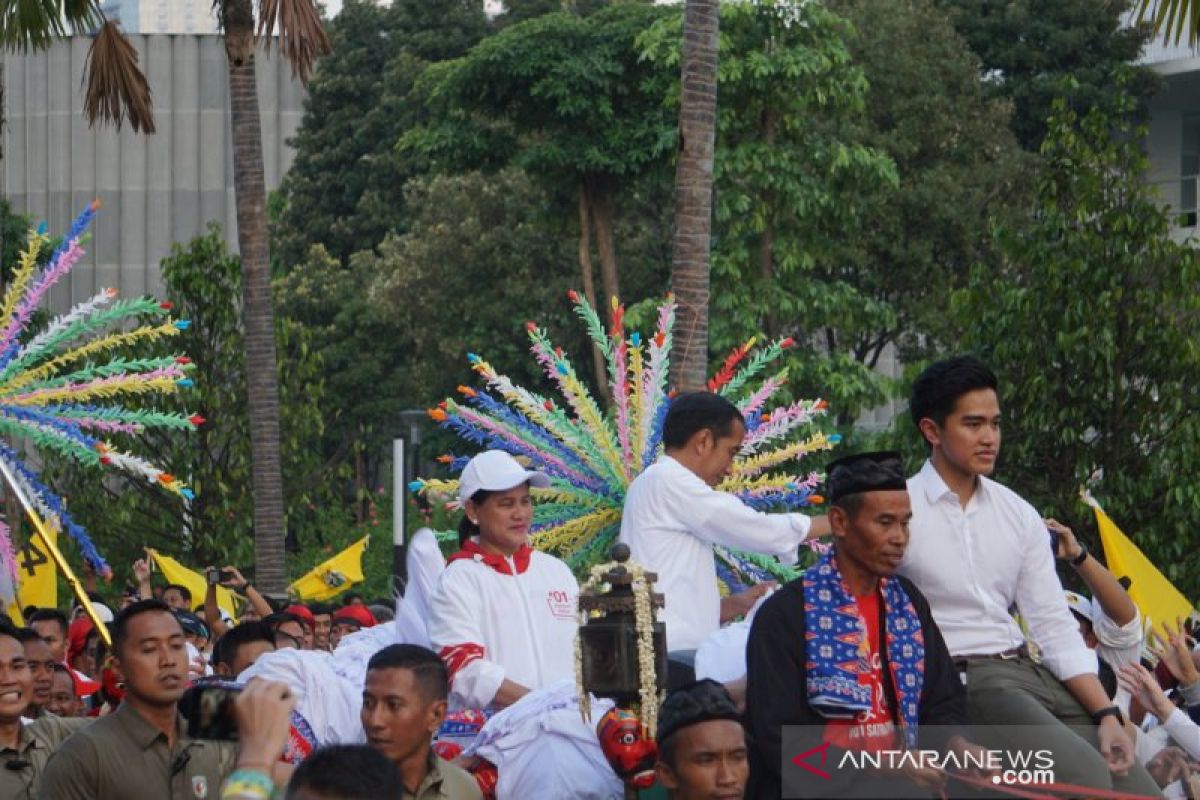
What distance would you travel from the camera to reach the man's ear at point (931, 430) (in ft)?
24.8

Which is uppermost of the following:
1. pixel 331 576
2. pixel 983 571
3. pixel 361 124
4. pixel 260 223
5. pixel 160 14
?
pixel 160 14

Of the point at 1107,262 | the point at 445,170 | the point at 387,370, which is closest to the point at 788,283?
the point at 445,170

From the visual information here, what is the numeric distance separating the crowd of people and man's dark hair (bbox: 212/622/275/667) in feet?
3.83

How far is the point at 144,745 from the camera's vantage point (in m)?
7.68

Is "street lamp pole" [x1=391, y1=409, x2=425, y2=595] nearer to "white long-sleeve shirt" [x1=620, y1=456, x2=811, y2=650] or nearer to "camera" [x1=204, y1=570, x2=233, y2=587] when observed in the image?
"camera" [x1=204, y1=570, x2=233, y2=587]

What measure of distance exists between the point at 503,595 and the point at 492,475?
471mm

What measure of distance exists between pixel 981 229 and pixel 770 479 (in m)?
23.5

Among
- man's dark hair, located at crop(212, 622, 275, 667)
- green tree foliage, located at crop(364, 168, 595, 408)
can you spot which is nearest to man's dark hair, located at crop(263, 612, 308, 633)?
man's dark hair, located at crop(212, 622, 275, 667)

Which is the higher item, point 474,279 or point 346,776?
point 474,279

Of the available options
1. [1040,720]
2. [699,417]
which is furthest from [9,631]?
[1040,720]

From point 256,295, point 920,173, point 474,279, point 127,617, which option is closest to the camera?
point 127,617

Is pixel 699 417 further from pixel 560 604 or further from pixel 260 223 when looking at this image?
pixel 260 223

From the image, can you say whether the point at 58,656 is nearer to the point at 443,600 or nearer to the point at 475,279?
the point at 443,600

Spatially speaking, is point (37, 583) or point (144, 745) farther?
point (37, 583)
